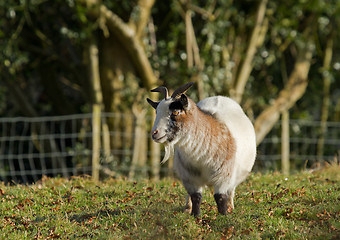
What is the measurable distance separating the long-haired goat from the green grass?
0.30 m

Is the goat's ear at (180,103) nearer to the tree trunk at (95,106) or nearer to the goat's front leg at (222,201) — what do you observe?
the goat's front leg at (222,201)

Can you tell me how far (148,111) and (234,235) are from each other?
623cm

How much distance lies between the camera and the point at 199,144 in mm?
5453

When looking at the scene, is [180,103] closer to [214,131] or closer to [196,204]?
[214,131]

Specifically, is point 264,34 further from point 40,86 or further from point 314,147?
point 40,86

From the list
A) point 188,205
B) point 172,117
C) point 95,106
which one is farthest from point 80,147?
point 172,117

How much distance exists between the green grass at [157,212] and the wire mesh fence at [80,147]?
2747 millimetres

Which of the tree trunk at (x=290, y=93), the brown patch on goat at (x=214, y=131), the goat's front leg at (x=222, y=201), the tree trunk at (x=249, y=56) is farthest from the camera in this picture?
the tree trunk at (x=290, y=93)

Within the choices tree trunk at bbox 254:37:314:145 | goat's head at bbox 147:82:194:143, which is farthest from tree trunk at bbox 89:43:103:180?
goat's head at bbox 147:82:194:143

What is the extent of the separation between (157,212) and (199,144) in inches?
33.0

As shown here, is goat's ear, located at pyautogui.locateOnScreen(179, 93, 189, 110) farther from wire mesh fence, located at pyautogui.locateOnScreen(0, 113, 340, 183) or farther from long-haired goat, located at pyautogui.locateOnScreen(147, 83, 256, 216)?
wire mesh fence, located at pyautogui.locateOnScreen(0, 113, 340, 183)

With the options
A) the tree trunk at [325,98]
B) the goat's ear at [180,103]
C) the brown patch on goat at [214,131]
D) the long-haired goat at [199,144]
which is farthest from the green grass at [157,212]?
the tree trunk at [325,98]

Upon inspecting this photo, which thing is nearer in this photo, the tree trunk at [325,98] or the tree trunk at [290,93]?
the tree trunk at [290,93]

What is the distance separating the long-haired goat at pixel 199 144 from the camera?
17.3 ft
